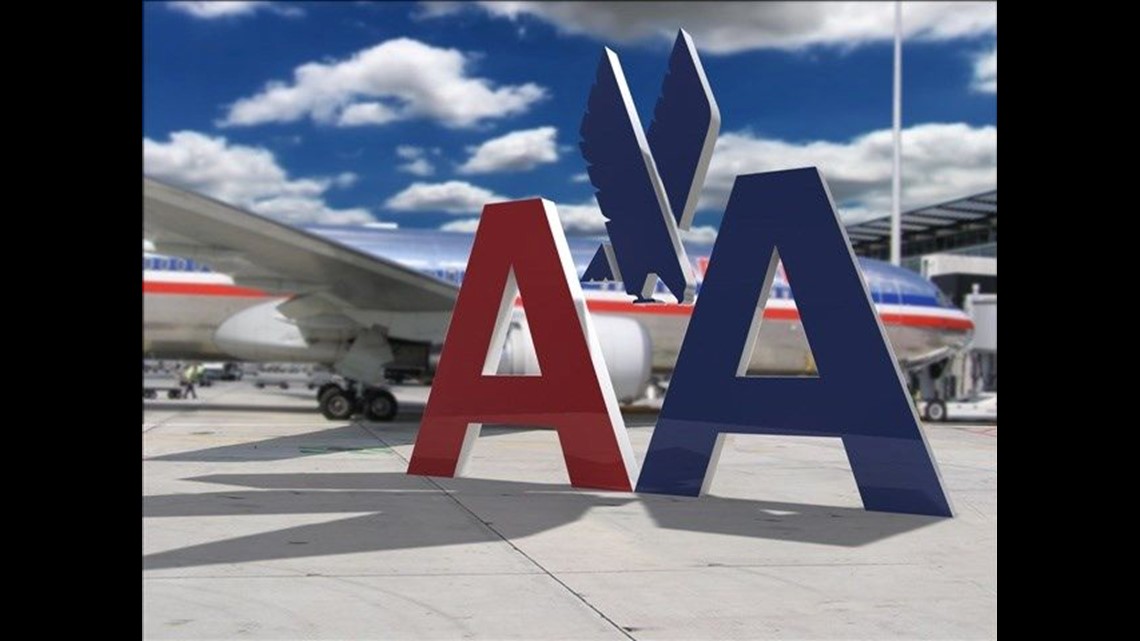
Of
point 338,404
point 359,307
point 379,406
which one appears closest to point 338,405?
point 338,404

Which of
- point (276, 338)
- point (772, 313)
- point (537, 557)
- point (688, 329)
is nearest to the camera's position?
point (537, 557)

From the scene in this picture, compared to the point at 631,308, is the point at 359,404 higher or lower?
lower

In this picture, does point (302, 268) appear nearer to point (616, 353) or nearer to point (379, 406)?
point (379, 406)

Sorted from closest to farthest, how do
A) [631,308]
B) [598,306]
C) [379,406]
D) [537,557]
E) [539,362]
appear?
1. [537,557]
2. [539,362]
3. [379,406]
4. [598,306]
5. [631,308]

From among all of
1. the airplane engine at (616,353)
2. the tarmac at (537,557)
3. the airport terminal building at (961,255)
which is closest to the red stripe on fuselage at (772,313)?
the airport terminal building at (961,255)

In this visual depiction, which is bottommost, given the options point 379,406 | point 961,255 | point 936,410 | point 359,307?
point 936,410

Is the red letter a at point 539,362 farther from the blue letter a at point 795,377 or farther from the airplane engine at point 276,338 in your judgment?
the airplane engine at point 276,338

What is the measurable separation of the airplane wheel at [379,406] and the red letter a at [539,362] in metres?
8.31

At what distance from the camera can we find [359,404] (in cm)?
1859

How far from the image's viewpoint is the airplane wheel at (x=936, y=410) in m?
22.9

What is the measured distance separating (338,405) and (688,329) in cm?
1063

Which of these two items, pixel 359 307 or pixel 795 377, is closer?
pixel 795 377
